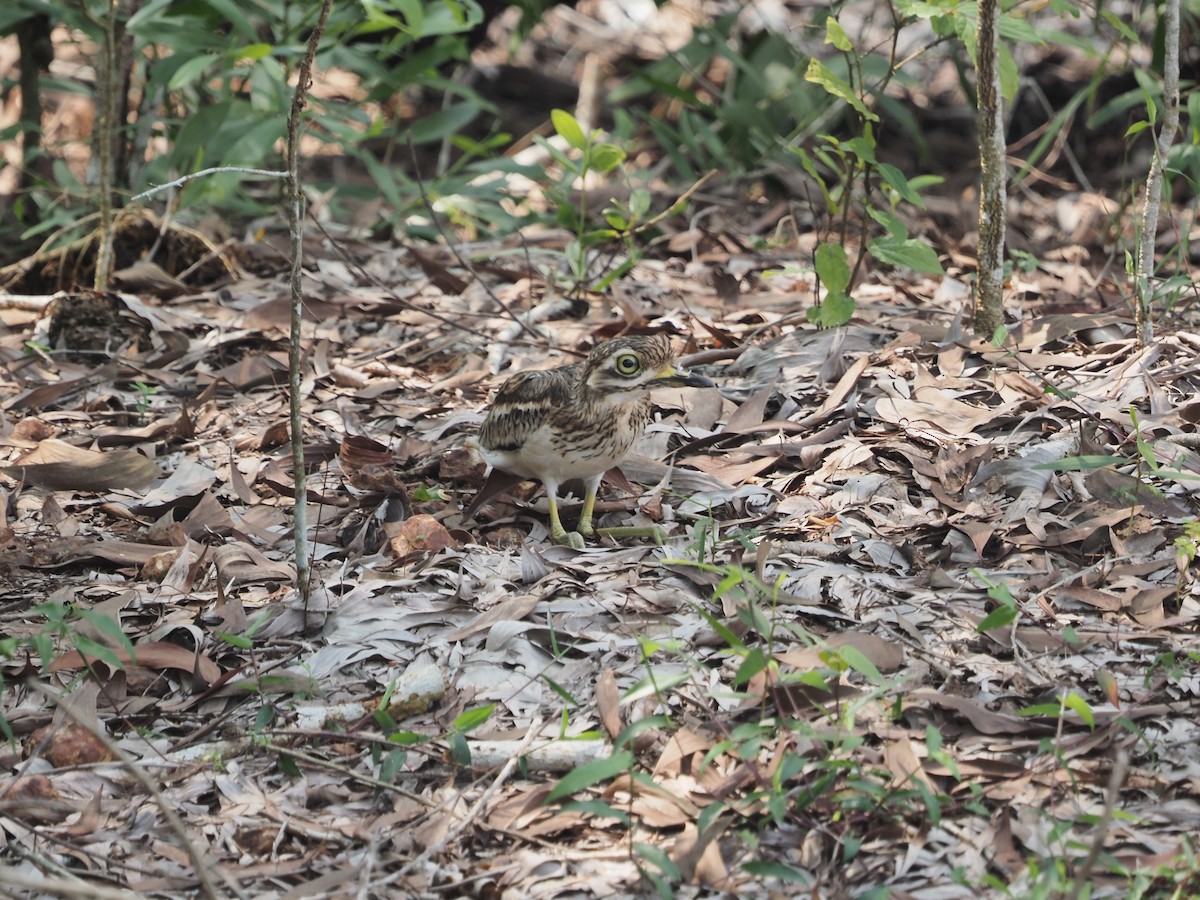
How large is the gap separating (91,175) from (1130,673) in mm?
5626

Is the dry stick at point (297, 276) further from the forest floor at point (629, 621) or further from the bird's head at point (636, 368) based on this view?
the bird's head at point (636, 368)

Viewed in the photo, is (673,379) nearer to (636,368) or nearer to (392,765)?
(636,368)

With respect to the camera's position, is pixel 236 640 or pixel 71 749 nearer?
pixel 71 749

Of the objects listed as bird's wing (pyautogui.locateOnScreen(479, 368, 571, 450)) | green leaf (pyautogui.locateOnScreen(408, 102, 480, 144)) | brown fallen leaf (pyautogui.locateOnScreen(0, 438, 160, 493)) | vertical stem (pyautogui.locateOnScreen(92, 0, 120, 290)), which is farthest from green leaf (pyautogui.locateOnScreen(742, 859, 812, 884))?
green leaf (pyautogui.locateOnScreen(408, 102, 480, 144))

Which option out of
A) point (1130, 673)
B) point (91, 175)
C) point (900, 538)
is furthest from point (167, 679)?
point (91, 175)

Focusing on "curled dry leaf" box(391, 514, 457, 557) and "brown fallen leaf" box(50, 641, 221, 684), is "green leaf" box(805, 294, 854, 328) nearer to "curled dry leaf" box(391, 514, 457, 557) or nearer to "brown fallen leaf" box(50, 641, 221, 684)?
"curled dry leaf" box(391, 514, 457, 557)

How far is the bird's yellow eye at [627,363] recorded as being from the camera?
4273 millimetres

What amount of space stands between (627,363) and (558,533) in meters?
0.60

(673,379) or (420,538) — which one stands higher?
(673,379)

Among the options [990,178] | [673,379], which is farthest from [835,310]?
[673,379]

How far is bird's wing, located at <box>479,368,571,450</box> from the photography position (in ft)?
14.1

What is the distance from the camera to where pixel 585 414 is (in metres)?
4.26

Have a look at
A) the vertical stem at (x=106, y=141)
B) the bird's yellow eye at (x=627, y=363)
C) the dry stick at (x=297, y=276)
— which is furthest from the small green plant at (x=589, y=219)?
the dry stick at (x=297, y=276)

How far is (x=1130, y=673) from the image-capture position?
131 inches
